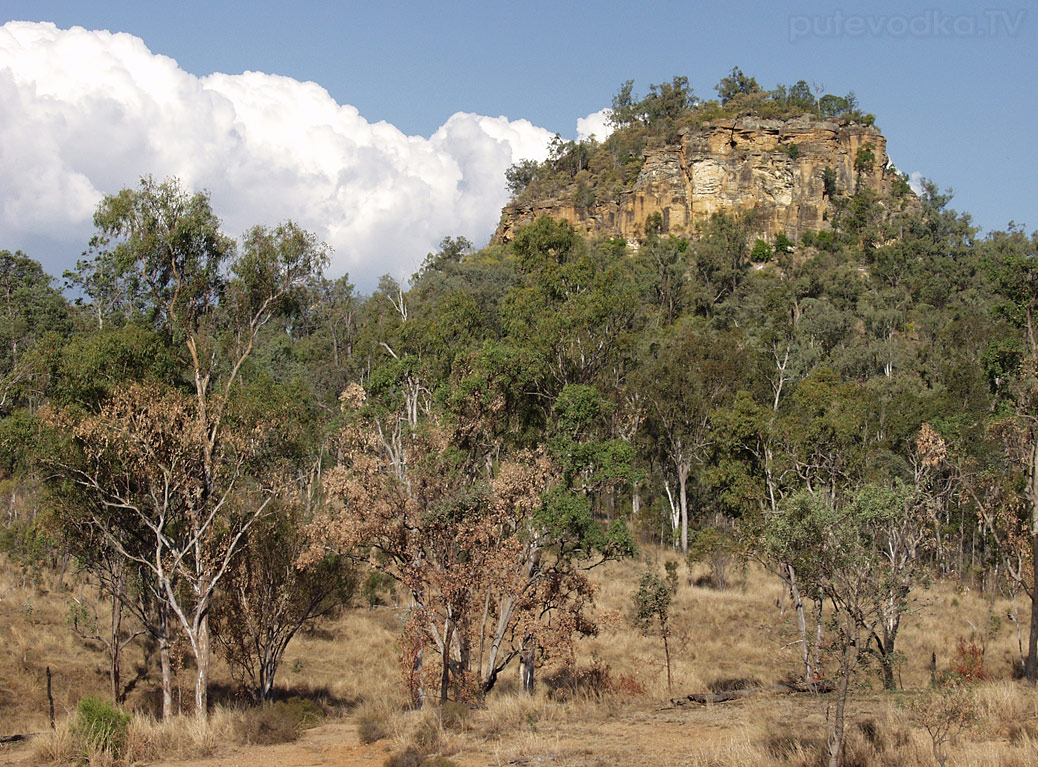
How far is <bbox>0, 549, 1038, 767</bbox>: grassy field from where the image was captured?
11.6 m

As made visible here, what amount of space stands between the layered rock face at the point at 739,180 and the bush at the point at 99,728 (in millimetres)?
84482

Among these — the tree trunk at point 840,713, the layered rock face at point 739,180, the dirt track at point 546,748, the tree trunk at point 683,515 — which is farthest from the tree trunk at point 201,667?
the layered rock face at point 739,180

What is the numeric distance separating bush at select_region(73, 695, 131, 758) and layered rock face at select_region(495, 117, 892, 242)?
84.5 meters

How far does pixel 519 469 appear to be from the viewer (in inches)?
641

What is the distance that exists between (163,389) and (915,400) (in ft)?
109

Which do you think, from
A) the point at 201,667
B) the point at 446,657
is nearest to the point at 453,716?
the point at 446,657

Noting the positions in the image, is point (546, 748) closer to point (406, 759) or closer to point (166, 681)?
point (406, 759)

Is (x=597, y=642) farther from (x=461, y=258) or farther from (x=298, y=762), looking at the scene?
(x=461, y=258)

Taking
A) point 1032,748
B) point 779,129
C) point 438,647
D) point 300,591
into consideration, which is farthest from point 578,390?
point 779,129

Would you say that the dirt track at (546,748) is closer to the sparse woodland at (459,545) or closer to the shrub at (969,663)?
the sparse woodland at (459,545)

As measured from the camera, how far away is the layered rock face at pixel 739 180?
302 feet

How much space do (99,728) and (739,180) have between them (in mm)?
90575

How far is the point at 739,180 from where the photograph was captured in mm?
93500

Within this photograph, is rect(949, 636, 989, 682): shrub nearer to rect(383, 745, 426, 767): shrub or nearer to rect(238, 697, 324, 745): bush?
rect(383, 745, 426, 767): shrub
